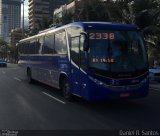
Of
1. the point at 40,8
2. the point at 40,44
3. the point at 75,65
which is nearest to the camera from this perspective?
the point at 75,65

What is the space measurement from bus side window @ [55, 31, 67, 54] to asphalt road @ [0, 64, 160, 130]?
1917mm

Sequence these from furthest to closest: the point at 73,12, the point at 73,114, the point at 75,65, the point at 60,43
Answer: the point at 73,12 < the point at 60,43 < the point at 75,65 < the point at 73,114

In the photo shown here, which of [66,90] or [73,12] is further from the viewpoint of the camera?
[73,12]

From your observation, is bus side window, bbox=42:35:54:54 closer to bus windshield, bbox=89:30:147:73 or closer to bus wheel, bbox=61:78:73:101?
bus wheel, bbox=61:78:73:101

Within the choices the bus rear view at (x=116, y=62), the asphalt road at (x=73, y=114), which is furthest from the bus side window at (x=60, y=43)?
the bus rear view at (x=116, y=62)

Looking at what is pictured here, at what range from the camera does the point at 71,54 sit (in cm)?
1379

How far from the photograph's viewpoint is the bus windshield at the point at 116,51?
12.2m

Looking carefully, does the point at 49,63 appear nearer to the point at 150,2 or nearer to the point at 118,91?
the point at 118,91

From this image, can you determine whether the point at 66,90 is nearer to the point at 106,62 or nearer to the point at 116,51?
the point at 106,62

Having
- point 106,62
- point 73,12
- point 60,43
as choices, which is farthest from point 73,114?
point 73,12

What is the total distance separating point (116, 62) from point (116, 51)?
37cm

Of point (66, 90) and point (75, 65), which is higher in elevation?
point (75, 65)

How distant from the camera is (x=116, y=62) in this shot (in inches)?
486

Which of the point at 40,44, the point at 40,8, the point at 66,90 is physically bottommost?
the point at 66,90
